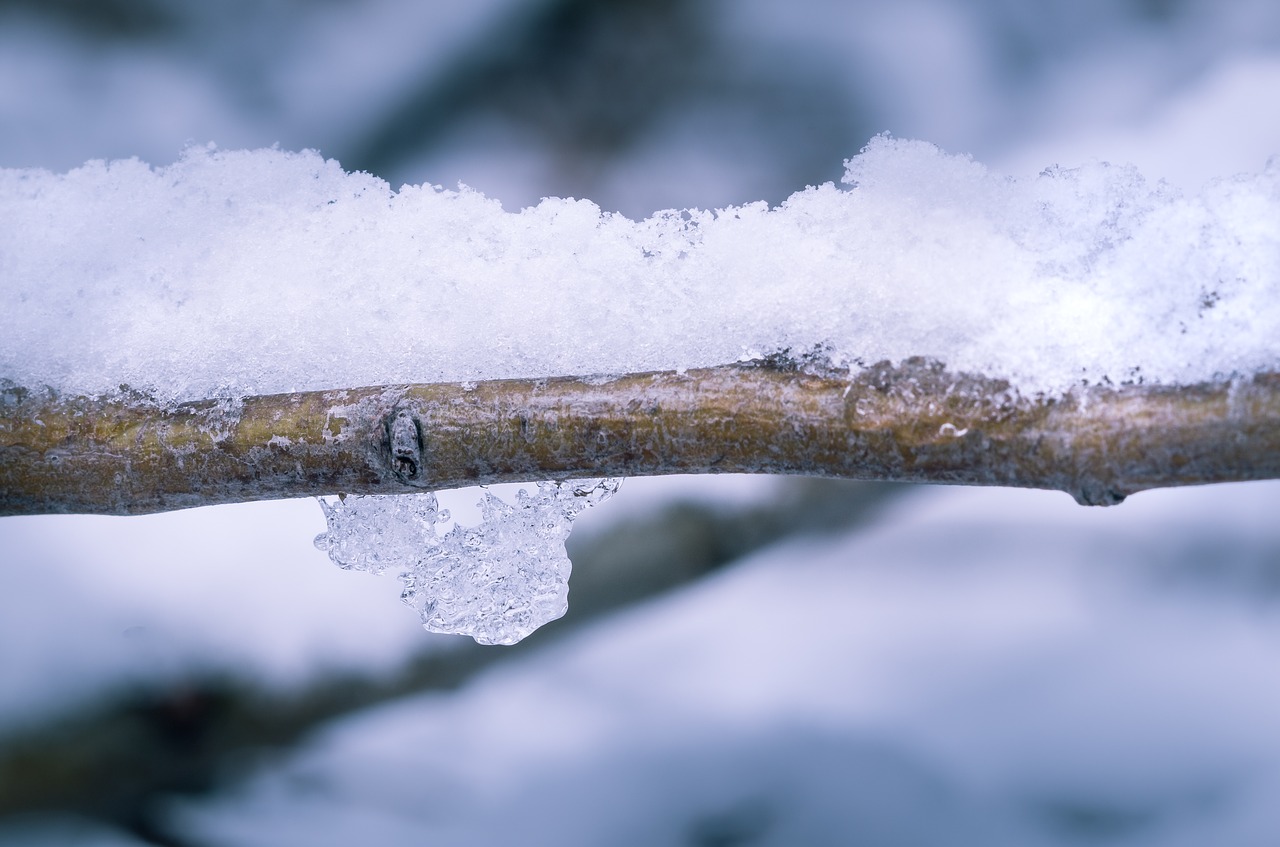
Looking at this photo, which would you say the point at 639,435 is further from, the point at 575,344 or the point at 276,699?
the point at 276,699

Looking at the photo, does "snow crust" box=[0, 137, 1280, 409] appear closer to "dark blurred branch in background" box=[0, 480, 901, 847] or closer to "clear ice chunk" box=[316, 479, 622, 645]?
"clear ice chunk" box=[316, 479, 622, 645]

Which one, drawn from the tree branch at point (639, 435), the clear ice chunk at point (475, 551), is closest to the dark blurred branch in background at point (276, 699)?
the clear ice chunk at point (475, 551)

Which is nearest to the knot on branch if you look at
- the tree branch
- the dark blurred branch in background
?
the tree branch

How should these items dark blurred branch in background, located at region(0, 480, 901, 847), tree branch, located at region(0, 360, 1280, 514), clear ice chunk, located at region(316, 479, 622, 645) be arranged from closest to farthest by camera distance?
tree branch, located at region(0, 360, 1280, 514) < clear ice chunk, located at region(316, 479, 622, 645) < dark blurred branch in background, located at region(0, 480, 901, 847)

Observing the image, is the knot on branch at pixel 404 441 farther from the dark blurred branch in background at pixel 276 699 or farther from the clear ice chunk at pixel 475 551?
the dark blurred branch in background at pixel 276 699

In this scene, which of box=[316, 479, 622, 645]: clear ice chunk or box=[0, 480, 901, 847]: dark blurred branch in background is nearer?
box=[316, 479, 622, 645]: clear ice chunk

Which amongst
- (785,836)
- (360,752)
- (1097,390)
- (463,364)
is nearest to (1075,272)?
(1097,390)

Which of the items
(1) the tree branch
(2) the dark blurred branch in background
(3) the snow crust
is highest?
(3) the snow crust
